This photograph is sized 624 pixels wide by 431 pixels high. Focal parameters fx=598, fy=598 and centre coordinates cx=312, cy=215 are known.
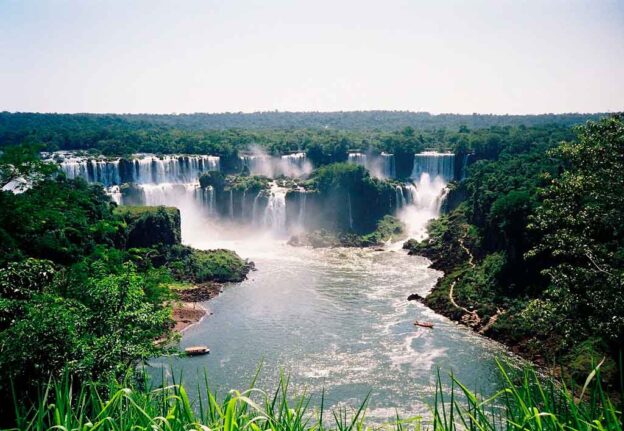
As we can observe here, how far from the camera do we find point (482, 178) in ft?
183

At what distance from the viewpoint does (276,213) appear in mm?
62906

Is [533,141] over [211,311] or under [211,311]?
over

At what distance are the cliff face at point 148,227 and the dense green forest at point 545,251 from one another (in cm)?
2154

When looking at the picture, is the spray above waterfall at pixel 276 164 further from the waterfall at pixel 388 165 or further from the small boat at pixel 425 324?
the small boat at pixel 425 324

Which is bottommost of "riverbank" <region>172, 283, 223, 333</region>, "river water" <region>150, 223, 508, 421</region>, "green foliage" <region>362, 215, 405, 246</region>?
"riverbank" <region>172, 283, 223, 333</region>

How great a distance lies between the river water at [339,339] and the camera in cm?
2595

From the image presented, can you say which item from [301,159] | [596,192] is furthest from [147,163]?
[596,192]

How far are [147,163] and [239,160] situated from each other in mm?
13691

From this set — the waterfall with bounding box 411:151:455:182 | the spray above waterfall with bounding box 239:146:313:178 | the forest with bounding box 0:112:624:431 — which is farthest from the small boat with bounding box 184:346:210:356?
the waterfall with bounding box 411:151:455:182

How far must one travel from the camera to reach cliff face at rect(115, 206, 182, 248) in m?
47.3

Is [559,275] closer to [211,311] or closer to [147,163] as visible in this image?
[211,311]

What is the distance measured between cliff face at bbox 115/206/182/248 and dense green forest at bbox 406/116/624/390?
70.7ft

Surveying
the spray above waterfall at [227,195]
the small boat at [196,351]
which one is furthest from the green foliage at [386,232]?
the small boat at [196,351]

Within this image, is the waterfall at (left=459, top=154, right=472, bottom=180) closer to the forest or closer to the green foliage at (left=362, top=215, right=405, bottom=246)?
the green foliage at (left=362, top=215, right=405, bottom=246)
